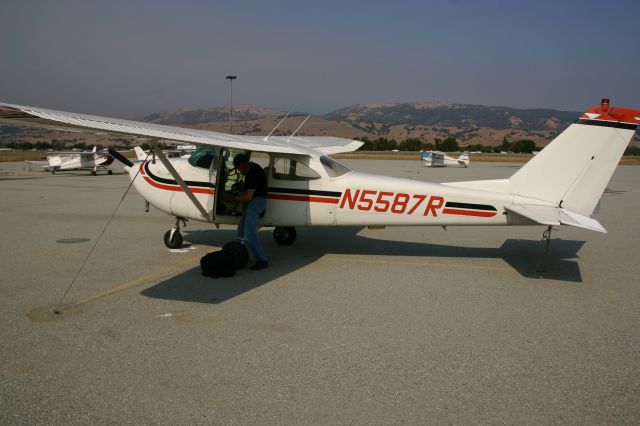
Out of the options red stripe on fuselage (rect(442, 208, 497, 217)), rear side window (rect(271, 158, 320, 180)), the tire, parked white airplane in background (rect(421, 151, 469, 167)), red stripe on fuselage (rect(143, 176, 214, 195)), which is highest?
rear side window (rect(271, 158, 320, 180))

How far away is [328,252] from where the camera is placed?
27.1 feet

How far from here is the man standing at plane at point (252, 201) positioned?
22.8ft

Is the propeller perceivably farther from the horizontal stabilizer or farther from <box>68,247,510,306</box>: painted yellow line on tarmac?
the horizontal stabilizer

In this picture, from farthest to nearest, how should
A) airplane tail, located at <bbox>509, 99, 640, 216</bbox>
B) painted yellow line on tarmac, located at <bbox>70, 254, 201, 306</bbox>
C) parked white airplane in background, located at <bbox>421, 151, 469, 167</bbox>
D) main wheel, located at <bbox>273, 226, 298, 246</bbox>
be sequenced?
1. parked white airplane in background, located at <bbox>421, 151, 469, 167</bbox>
2. main wheel, located at <bbox>273, 226, 298, 246</bbox>
3. airplane tail, located at <bbox>509, 99, 640, 216</bbox>
4. painted yellow line on tarmac, located at <bbox>70, 254, 201, 306</bbox>

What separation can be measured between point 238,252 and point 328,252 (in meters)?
2.09

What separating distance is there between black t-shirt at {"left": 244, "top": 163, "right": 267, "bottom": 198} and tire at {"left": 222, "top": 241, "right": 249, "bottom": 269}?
822 millimetres

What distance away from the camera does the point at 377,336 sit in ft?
15.0

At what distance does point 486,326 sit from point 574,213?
9.38 feet

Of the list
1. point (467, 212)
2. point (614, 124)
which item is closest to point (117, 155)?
point (467, 212)

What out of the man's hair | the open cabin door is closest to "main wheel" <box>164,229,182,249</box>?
→ the open cabin door

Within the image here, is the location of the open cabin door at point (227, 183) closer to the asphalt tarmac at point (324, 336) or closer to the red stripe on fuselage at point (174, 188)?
the red stripe on fuselage at point (174, 188)

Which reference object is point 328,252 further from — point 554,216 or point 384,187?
point 554,216

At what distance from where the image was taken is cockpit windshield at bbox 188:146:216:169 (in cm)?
778

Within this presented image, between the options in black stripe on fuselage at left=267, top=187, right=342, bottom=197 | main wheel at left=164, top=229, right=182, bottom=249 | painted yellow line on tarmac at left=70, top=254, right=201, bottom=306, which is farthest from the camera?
main wheel at left=164, top=229, right=182, bottom=249
